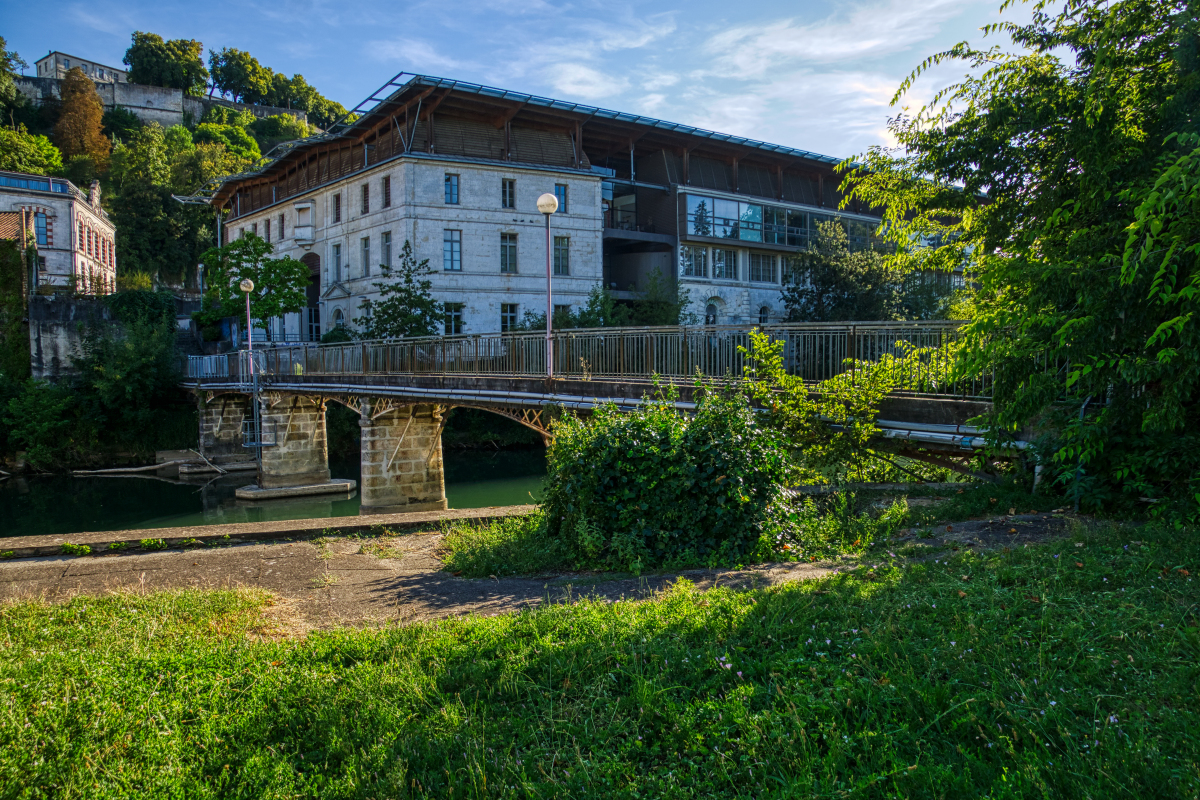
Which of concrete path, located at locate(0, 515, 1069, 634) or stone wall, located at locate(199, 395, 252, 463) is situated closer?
concrete path, located at locate(0, 515, 1069, 634)

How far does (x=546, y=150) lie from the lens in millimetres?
42188

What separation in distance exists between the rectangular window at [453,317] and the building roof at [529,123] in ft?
30.6

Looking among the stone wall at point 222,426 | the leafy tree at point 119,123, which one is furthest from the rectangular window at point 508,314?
the leafy tree at point 119,123

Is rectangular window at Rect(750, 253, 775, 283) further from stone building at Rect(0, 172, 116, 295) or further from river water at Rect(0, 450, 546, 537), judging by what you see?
stone building at Rect(0, 172, 116, 295)

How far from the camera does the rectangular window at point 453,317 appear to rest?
4016 centimetres

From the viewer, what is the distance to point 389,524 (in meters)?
9.53

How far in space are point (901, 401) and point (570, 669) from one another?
20.7ft

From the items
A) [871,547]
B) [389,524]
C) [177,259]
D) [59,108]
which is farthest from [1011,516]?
[59,108]

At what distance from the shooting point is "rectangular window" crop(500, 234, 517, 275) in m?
41.9

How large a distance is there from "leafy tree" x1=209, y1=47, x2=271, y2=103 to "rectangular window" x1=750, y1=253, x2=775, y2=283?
302 feet

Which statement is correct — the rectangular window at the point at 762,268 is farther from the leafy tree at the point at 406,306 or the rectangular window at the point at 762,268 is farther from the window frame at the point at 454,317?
the leafy tree at the point at 406,306

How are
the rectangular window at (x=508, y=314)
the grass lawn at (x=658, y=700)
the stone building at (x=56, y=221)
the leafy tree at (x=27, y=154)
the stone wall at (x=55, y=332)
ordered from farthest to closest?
the leafy tree at (x=27, y=154) < the stone building at (x=56, y=221) < the rectangular window at (x=508, y=314) < the stone wall at (x=55, y=332) < the grass lawn at (x=658, y=700)

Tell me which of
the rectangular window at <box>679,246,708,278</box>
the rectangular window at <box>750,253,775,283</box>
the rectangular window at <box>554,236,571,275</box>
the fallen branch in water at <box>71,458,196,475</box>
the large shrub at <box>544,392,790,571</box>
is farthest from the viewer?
the rectangular window at <box>750,253,775,283</box>

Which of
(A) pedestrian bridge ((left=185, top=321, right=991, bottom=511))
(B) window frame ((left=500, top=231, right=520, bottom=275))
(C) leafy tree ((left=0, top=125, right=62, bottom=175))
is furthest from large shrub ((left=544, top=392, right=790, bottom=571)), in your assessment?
(C) leafy tree ((left=0, top=125, right=62, bottom=175))
